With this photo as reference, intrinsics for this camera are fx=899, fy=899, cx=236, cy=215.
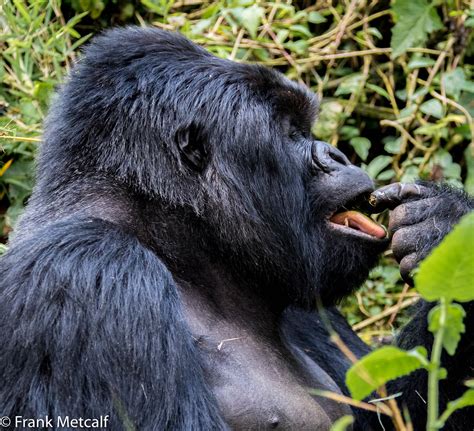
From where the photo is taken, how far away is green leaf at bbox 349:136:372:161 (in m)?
4.92

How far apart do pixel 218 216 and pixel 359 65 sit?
274cm

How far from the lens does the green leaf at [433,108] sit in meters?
4.89

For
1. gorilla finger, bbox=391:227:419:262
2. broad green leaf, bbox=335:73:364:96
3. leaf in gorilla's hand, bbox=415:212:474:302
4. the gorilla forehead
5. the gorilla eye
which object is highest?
leaf in gorilla's hand, bbox=415:212:474:302

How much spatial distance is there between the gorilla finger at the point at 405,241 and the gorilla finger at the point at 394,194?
112 millimetres

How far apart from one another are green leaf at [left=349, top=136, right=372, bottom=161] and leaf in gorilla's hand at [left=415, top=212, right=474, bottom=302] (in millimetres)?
3437

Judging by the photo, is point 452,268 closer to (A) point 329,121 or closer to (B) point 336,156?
(B) point 336,156

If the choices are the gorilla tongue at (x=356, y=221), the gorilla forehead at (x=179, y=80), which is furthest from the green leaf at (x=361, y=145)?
the gorilla tongue at (x=356, y=221)

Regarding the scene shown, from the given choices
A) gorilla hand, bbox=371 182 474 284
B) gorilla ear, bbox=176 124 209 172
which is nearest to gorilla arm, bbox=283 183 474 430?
gorilla hand, bbox=371 182 474 284

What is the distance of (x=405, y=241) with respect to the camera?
2.98 meters

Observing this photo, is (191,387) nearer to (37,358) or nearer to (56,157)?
(37,358)

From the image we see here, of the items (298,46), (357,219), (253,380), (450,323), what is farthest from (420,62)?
(450,323)

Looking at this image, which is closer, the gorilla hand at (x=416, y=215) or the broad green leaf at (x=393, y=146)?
the gorilla hand at (x=416, y=215)

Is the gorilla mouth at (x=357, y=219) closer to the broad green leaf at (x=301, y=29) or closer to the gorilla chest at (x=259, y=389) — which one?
the gorilla chest at (x=259, y=389)

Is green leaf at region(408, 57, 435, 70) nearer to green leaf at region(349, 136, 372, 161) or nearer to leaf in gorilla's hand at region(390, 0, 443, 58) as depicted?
leaf in gorilla's hand at region(390, 0, 443, 58)
